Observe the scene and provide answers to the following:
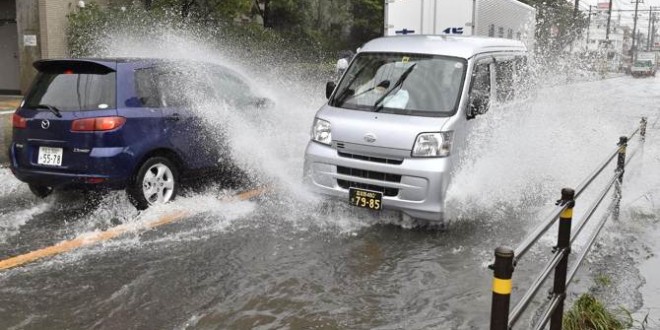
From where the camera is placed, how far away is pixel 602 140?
11.1 meters

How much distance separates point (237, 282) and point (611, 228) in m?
4.05

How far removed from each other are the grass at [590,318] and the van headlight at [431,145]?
2.22m

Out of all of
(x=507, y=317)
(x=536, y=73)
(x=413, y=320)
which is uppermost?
(x=536, y=73)

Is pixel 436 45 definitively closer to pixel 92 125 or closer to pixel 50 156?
pixel 92 125

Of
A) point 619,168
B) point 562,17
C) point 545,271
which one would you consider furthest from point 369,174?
point 562,17

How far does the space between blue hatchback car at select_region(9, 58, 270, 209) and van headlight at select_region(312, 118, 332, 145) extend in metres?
1.46

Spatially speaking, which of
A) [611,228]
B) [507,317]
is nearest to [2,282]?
[507,317]

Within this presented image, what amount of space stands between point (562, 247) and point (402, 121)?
9.46 feet

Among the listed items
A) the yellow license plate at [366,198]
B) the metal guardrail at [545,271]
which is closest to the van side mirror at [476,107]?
the yellow license plate at [366,198]

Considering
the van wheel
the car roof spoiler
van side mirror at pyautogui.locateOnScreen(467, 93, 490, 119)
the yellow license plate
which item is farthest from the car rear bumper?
van side mirror at pyautogui.locateOnScreen(467, 93, 490, 119)

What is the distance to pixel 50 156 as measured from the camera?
20.5 feet

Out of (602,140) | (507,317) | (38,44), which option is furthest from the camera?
(38,44)

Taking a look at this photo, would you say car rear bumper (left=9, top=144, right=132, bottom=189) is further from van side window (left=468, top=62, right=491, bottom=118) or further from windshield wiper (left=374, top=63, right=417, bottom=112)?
van side window (left=468, top=62, right=491, bottom=118)

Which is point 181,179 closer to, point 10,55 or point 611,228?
point 611,228
